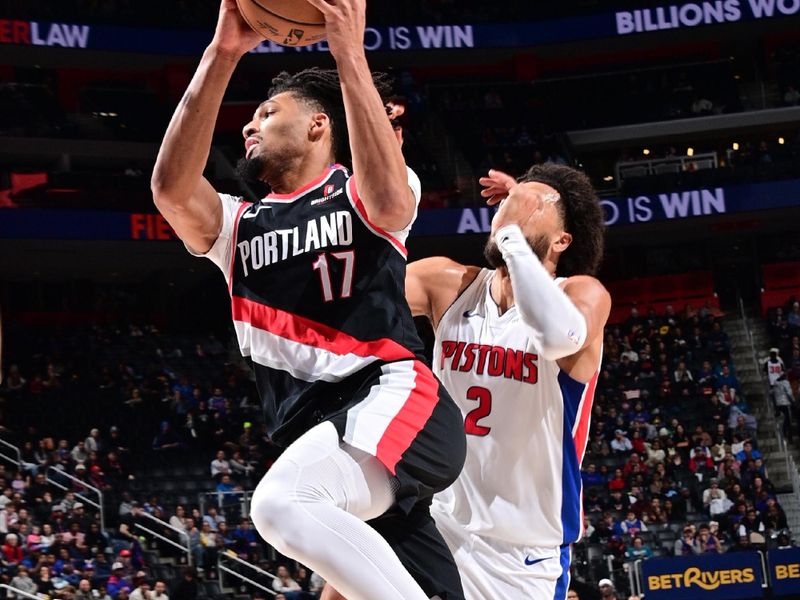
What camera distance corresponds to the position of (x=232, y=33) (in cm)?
351

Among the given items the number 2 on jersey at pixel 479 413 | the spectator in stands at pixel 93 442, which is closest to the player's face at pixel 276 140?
the number 2 on jersey at pixel 479 413

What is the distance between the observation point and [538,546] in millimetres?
4441

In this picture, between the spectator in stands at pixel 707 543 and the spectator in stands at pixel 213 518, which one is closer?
the spectator in stands at pixel 213 518

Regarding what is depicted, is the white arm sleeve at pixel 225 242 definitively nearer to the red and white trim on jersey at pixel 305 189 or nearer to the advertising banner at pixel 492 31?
the red and white trim on jersey at pixel 305 189

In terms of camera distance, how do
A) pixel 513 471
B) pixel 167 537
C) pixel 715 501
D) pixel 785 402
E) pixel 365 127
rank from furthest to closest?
pixel 785 402
pixel 715 501
pixel 167 537
pixel 513 471
pixel 365 127

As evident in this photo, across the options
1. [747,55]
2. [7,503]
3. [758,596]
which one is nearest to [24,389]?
[7,503]

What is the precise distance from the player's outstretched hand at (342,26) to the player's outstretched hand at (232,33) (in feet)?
0.89

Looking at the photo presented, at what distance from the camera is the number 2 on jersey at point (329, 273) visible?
3.51m

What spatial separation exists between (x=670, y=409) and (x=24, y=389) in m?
11.3

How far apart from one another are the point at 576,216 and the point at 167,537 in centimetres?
1224

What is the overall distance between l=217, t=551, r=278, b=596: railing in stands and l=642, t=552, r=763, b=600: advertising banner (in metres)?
4.76

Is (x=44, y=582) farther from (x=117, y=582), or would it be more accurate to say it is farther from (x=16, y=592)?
(x=117, y=582)

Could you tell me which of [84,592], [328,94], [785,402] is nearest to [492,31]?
[785,402]

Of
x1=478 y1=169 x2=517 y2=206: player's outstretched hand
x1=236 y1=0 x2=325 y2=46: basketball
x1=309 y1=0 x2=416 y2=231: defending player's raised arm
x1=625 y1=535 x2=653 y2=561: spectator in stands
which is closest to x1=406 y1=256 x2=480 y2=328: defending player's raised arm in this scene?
x1=478 y1=169 x2=517 y2=206: player's outstretched hand
